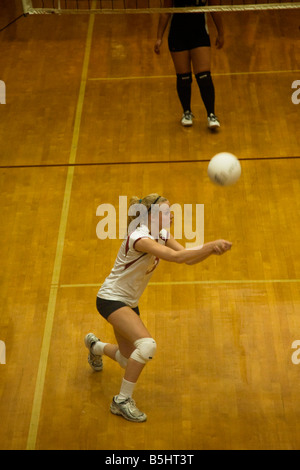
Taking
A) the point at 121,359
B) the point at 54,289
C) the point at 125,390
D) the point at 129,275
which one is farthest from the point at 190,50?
the point at 125,390

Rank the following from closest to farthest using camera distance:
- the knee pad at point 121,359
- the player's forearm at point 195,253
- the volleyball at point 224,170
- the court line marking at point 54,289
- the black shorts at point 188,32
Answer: the player's forearm at point 195,253, the court line marking at point 54,289, the knee pad at point 121,359, the volleyball at point 224,170, the black shorts at point 188,32

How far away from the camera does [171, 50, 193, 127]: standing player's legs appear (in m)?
8.62

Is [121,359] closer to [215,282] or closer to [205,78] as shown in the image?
[215,282]

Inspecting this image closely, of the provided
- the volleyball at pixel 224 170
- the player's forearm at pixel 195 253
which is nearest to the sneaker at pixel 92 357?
the player's forearm at pixel 195 253

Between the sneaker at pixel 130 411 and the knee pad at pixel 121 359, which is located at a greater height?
the knee pad at pixel 121 359

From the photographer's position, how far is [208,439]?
5.12 meters

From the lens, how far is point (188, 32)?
843 centimetres

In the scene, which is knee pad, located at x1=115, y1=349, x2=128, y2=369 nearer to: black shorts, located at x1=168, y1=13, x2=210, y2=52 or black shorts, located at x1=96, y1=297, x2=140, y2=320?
black shorts, located at x1=96, y1=297, x2=140, y2=320

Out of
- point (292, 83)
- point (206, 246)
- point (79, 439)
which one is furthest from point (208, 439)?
point (292, 83)

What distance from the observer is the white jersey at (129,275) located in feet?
17.2

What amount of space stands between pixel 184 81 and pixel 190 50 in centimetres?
36

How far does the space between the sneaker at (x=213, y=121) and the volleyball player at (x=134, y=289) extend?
3527mm

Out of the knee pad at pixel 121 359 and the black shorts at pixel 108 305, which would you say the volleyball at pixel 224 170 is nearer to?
the black shorts at pixel 108 305
